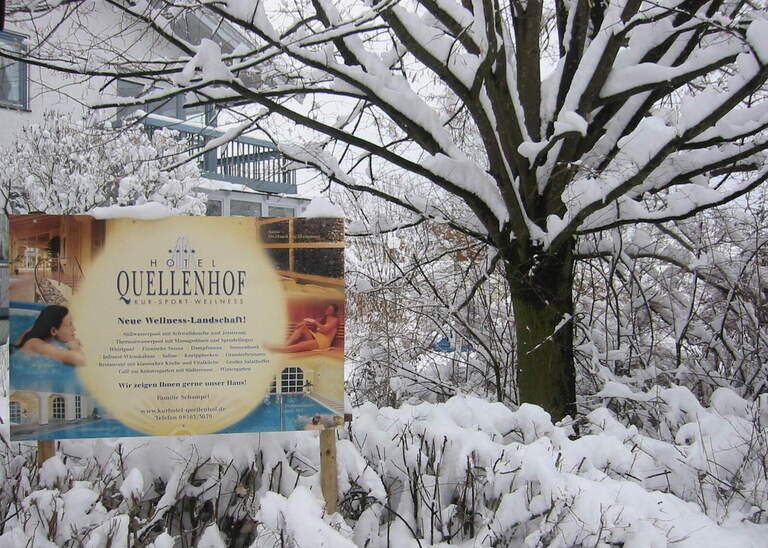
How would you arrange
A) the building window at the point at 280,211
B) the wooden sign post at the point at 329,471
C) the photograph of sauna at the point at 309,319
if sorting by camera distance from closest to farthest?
the wooden sign post at the point at 329,471 → the photograph of sauna at the point at 309,319 → the building window at the point at 280,211

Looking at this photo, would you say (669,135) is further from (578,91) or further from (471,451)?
(471,451)

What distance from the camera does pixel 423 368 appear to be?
21.4 ft

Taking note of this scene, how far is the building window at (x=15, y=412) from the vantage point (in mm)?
2502

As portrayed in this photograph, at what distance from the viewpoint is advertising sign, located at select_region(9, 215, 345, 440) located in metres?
2.54

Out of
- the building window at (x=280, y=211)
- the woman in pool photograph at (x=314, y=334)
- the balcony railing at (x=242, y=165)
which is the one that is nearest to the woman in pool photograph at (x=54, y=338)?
the woman in pool photograph at (x=314, y=334)

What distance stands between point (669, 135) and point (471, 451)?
2083 millimetres

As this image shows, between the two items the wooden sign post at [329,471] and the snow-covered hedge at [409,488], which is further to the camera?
the wooden sign post at [329,471]

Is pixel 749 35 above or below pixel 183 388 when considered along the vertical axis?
above

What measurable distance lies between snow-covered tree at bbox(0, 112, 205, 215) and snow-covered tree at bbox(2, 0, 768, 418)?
666 cm

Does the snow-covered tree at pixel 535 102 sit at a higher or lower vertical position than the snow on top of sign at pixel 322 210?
higher

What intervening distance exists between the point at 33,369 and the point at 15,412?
0.18 metres

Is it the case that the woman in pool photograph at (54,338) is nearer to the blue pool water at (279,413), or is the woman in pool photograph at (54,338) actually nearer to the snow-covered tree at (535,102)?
the blue pool water at (279,413)

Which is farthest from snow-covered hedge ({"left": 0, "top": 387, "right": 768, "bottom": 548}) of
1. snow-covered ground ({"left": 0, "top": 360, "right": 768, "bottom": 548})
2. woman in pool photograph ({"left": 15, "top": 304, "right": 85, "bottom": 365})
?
woman in pool photograph ({"left": 15, "top": 304, "right": 85, "bottom": 365})

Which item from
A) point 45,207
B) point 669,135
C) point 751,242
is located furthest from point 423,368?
point 45,207
